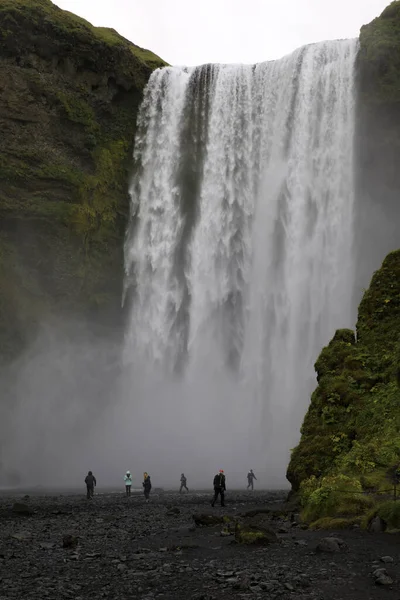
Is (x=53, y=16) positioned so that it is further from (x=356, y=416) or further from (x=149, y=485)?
(x=356, y=416)

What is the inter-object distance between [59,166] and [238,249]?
15.0 m

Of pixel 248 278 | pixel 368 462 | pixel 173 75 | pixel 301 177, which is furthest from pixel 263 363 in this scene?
pixel 368 462

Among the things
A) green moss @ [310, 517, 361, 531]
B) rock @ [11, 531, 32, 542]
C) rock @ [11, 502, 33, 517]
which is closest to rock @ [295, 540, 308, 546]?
green moss @ [310, 517, 361, 531]

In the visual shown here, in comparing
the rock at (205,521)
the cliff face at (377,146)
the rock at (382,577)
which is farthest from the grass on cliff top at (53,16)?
the rock at (382,577)

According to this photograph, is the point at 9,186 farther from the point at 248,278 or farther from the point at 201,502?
the point at 201,502

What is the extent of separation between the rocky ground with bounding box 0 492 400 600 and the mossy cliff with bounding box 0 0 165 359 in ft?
101

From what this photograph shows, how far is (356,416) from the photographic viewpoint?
17.6 m

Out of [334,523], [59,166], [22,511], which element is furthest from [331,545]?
[59,166]

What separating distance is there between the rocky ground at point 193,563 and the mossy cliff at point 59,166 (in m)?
30.8

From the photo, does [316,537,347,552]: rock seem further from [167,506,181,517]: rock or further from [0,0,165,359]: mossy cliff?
[0,0,165,359]: mossy cliff

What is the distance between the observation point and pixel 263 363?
45.0 meters

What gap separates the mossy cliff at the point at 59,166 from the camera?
4609 cm

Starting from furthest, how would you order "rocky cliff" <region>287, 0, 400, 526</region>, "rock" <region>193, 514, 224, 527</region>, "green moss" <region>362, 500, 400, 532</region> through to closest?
1. "rock" <region>193, 514, 224, 527</region>
2. "rocky cliff" <region>287, 0, 400, 526</region>
3. "green moss" <region>362, 500, 400, 532</region>

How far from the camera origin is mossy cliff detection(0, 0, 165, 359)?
46.1 m
